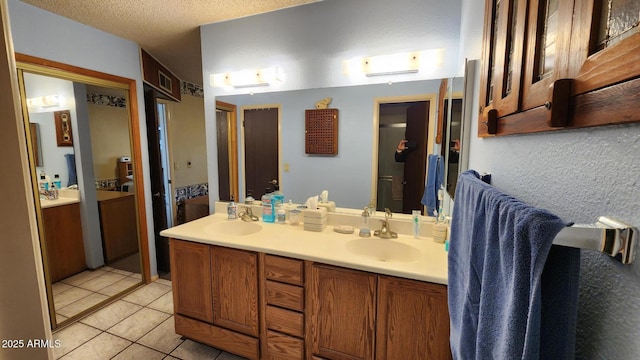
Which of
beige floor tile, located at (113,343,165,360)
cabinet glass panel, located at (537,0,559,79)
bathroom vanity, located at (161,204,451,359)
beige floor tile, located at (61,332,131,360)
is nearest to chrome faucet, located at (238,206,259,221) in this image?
bathroom vanity, located at (161,204,451,359)

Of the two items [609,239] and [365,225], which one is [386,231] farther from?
[609,239]

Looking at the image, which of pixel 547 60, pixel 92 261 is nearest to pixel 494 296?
pixel 547 60

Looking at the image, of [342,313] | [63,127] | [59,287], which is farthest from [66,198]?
[342,313]

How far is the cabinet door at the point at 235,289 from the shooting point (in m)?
1.57

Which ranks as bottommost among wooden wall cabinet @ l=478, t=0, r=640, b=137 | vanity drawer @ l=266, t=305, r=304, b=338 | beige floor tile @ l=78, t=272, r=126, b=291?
beige floor tile @ l=78, t=272, r=126, b=291

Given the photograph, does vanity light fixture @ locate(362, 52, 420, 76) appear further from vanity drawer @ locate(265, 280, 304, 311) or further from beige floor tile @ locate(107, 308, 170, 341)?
beige floor tile @ locate(107, 308, 170, 341)

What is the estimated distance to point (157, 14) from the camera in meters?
1.95

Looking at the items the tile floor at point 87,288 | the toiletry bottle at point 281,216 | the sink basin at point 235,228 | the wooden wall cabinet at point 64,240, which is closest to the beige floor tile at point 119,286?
the tile floor at point 87,288

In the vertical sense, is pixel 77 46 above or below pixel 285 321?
above

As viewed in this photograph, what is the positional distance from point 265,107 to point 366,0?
1042mm

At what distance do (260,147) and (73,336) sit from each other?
6.73ft

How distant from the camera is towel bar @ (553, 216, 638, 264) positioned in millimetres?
307

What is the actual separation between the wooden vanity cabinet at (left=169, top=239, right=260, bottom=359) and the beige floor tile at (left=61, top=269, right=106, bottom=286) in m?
1.50

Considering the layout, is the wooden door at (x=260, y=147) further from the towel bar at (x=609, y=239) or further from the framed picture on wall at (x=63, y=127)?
the towel bar at (x=609, y=239)
